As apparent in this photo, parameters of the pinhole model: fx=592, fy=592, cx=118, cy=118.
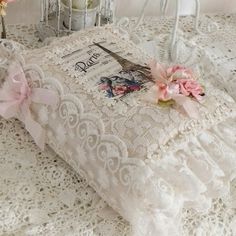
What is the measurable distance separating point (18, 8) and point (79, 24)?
189 mm

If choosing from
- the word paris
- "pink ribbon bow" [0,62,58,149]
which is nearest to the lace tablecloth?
"pink ribbon bow" [0,62,58,149]

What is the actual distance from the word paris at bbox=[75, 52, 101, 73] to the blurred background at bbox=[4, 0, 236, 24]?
35cm

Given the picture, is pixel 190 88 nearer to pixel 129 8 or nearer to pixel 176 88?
pixel 176 88

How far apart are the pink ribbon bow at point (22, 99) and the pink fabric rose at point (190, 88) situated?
0.21 meters

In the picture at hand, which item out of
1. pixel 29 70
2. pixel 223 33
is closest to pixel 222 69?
pixel 223 33

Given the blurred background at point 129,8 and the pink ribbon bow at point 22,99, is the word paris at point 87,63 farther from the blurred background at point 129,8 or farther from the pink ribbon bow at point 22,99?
the blurred background at point 129,8

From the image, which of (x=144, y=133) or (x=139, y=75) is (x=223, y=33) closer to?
(x=139, y=75)

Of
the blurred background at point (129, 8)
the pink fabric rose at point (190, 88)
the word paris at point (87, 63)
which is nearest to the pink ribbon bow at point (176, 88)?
the pink fabric rose at point (190, 88)

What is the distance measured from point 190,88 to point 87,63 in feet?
0.60

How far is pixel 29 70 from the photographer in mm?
1001

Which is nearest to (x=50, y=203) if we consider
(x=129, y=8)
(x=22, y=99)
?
(x=22, y=99)

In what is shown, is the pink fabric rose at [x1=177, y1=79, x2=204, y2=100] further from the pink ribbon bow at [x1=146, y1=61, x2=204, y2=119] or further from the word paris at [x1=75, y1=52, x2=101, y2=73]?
the word paris at [x1=75, y1=52, x2=101, y2=73]

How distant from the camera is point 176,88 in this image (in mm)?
922

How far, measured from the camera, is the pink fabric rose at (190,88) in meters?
0.92
